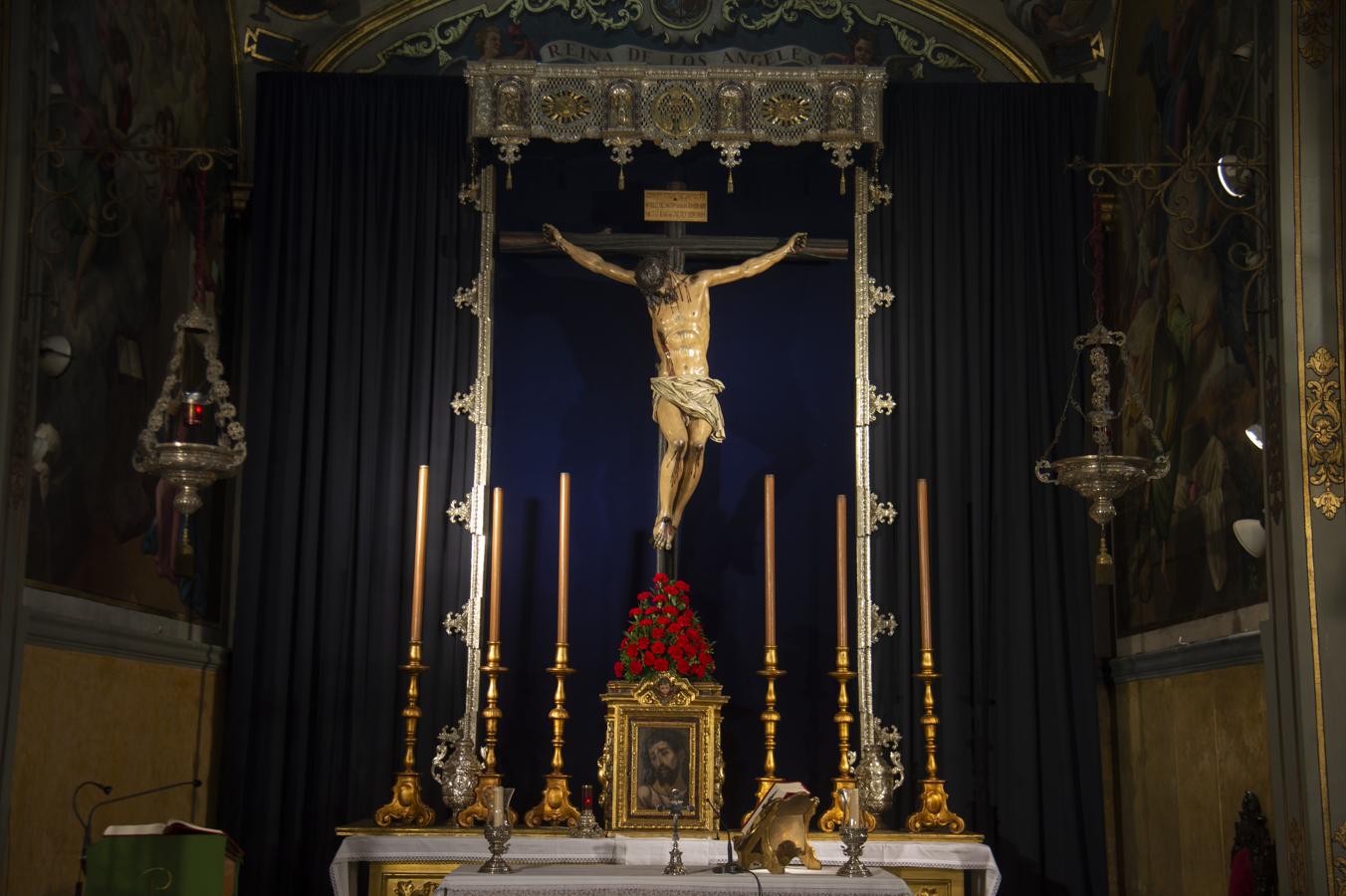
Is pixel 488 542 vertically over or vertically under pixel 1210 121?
under

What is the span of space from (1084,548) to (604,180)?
11.0 ft

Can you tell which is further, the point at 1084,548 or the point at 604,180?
the point at 604,180

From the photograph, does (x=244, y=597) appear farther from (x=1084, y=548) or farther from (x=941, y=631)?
(x=1084, y=548)

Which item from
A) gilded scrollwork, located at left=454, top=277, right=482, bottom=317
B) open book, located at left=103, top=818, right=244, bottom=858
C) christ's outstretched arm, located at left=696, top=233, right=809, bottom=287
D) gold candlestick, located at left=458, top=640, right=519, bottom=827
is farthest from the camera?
gilded scrollwork, located at left=454, top=277, right=482, bottom=317

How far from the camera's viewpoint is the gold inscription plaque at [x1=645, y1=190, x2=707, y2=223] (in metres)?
9.01

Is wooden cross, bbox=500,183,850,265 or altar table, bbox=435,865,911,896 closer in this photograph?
altar table, bbox=435,865,911,896

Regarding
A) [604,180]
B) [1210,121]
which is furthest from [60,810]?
[1210,121]

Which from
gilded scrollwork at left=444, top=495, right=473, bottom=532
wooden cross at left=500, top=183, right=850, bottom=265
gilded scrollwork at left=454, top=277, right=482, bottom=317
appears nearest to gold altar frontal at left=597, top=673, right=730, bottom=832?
gilded scrollwork at left=444, top=495, right=473, bottom=532

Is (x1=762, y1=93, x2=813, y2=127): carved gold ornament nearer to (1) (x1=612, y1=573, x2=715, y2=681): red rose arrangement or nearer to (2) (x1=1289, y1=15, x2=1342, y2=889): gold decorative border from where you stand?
(1) (x1=612, y1=573, x2=715, y2=681): red rose arrangement

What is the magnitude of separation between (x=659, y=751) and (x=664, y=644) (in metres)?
0.50

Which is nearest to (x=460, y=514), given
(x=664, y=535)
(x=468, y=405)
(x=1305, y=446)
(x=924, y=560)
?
(x=468, y=405)

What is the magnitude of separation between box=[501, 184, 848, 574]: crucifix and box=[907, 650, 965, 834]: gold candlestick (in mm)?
1438

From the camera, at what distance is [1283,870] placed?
6.12 meters

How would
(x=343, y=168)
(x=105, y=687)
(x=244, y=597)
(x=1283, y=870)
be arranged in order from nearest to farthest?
(x=1283, y=870)
(x=105, y=687)
(x=244, y=597)
(x=343, y=168)
